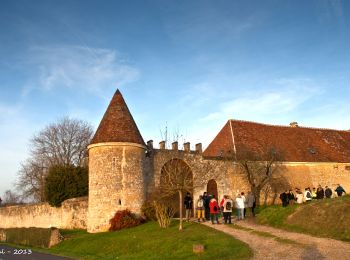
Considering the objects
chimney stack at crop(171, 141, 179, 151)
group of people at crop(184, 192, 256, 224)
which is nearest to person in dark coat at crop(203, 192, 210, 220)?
group of people at crop(184, 192, 256, 224)

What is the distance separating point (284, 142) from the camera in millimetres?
31500

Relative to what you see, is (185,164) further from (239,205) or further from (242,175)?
(239,205)

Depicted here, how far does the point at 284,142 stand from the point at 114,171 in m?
15.4

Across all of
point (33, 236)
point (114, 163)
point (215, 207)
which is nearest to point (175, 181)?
point (215, 207)

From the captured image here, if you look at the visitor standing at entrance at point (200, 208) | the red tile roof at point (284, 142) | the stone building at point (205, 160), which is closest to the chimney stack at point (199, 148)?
the stone building at point (205, 160)

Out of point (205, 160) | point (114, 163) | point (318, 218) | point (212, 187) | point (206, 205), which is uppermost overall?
point (205, 160)

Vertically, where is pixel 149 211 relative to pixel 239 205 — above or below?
below

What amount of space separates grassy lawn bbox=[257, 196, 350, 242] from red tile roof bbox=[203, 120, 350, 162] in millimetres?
9076

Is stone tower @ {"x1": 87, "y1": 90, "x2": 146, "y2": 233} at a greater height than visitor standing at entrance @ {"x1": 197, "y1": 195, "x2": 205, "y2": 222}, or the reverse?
stone tower @ {"x1": 87, "y1": 90, "x2": 146, "y2": 233}

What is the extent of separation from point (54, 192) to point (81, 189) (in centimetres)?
183

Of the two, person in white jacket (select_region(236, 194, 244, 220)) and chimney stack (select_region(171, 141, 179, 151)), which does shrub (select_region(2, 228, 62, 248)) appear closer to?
chimney stack (select_region(171, 141, 179, 151))

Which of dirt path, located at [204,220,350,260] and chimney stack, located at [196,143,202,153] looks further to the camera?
chimney stack, located at [196,143,202,153]

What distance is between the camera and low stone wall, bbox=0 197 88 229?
2469 centimetres

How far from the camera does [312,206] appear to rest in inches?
688
